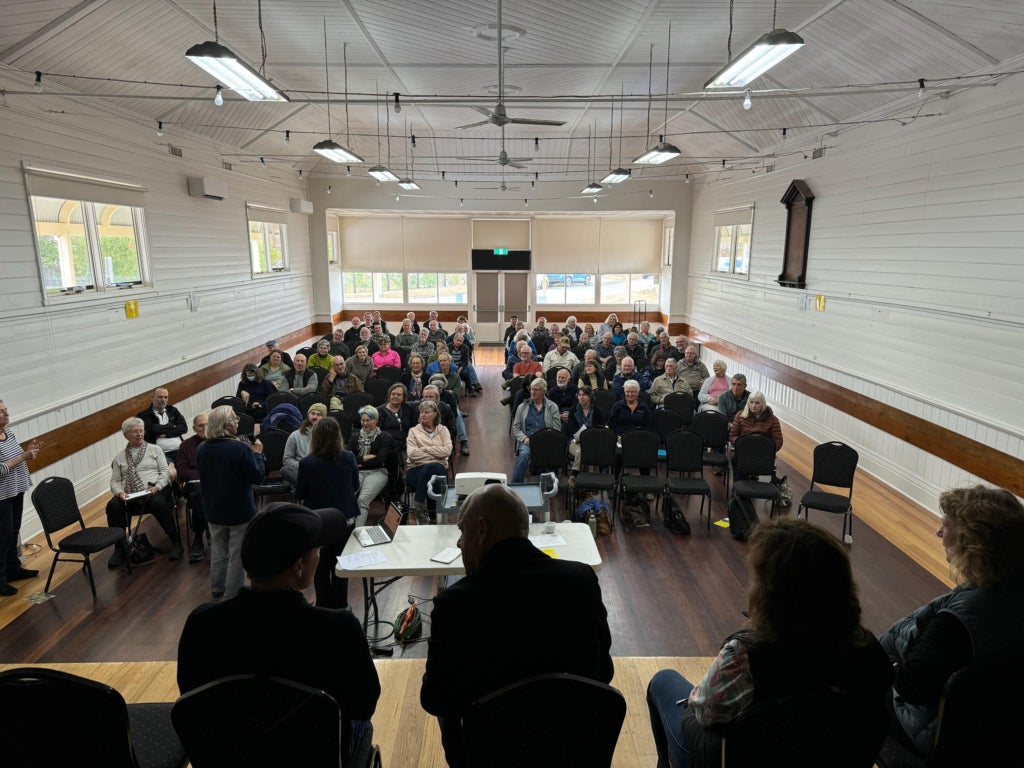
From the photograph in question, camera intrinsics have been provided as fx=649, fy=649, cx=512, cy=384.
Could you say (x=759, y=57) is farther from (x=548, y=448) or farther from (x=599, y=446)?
(x=548, y=448)

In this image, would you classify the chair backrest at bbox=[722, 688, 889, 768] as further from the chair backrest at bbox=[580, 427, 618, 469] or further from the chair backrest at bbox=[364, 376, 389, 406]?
the chair backrest at bbox=[364, 376, 389, 406]

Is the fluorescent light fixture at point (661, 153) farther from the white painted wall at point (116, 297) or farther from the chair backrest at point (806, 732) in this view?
the white painted wall at point (116, 297)

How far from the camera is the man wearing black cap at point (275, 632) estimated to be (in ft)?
6.74

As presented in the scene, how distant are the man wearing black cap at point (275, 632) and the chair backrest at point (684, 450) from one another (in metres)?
5.45

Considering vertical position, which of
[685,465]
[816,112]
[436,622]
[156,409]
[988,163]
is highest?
[816,112]

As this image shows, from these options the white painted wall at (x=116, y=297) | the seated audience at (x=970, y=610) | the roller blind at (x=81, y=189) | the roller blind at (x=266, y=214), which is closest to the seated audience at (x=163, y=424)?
the white painted wall at (x=116, y=297)

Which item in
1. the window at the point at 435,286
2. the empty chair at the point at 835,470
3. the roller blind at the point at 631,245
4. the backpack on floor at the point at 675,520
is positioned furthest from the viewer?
the window at the point at 435,286

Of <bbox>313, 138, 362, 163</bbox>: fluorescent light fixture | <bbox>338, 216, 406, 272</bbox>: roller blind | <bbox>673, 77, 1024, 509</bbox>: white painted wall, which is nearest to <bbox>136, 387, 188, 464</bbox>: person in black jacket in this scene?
<bbox>313, 138, 362, 163</bbox>: fluorescent light fixture

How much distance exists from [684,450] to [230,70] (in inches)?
218

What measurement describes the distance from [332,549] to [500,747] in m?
2.67

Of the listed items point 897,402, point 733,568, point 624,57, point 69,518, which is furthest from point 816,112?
point 69,518

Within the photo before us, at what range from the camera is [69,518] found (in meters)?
5.59

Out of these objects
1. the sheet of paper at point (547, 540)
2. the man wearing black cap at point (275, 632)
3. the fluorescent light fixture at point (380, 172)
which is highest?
the fluorescent light fixture at point (380, 172)

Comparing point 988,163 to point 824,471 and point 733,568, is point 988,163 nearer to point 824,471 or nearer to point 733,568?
point 824,471
